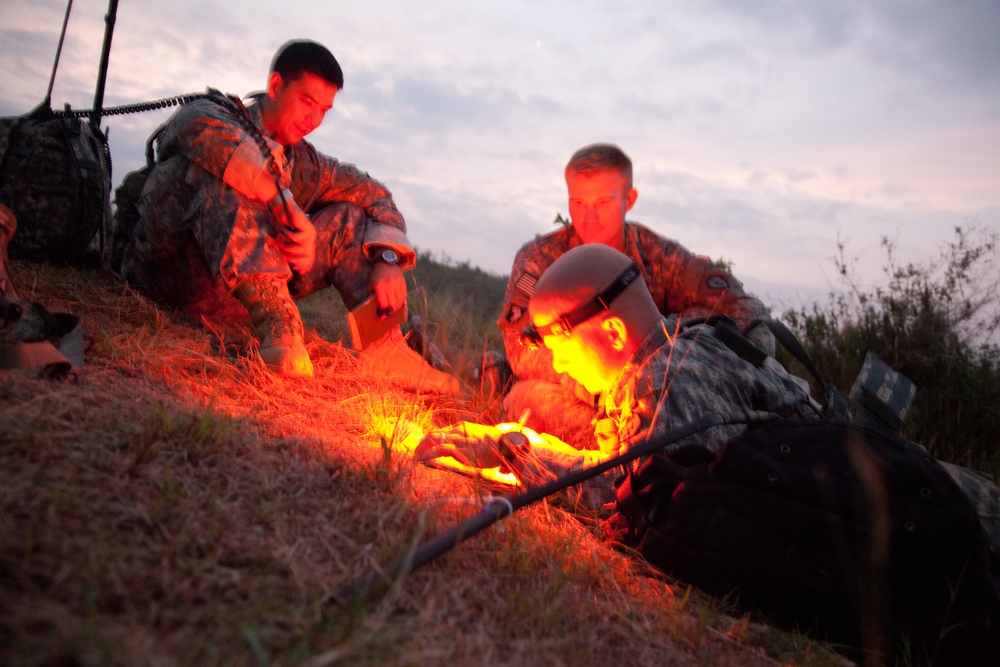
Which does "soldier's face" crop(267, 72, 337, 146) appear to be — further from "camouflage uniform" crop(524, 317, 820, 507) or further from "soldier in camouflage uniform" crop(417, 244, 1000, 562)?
"camouflage uniform" crop(524, 317, 820, 507)

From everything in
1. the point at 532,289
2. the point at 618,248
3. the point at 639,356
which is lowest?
the point at 639,356

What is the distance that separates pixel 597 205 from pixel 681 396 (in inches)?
85.7

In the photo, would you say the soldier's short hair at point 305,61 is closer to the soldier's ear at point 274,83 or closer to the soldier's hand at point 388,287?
the soldier's ear at point 274,83

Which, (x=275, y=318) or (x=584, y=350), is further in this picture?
(x=275, y=318)

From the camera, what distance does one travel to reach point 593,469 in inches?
77.3

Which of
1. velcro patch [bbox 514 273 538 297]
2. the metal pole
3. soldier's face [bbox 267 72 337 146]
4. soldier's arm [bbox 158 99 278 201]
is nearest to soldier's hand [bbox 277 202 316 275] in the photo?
soldier's arm [bbox 158 99 278 201]

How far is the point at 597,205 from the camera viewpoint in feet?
13.8

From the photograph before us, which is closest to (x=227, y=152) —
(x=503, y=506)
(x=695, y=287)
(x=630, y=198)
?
(x=503, y=506)

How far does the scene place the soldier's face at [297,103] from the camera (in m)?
3.59

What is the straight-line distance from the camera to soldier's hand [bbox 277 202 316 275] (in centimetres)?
323

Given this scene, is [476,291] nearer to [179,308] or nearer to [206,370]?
[179,308]

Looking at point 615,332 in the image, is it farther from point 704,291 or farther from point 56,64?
point 56,64

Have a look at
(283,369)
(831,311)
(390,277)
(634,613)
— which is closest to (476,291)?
(831,311)

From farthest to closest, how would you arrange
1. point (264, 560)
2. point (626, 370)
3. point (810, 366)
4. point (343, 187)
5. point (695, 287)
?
point (695, 287), point (343, 187), point (626, 370), point (810, 366), point (264, 560)
